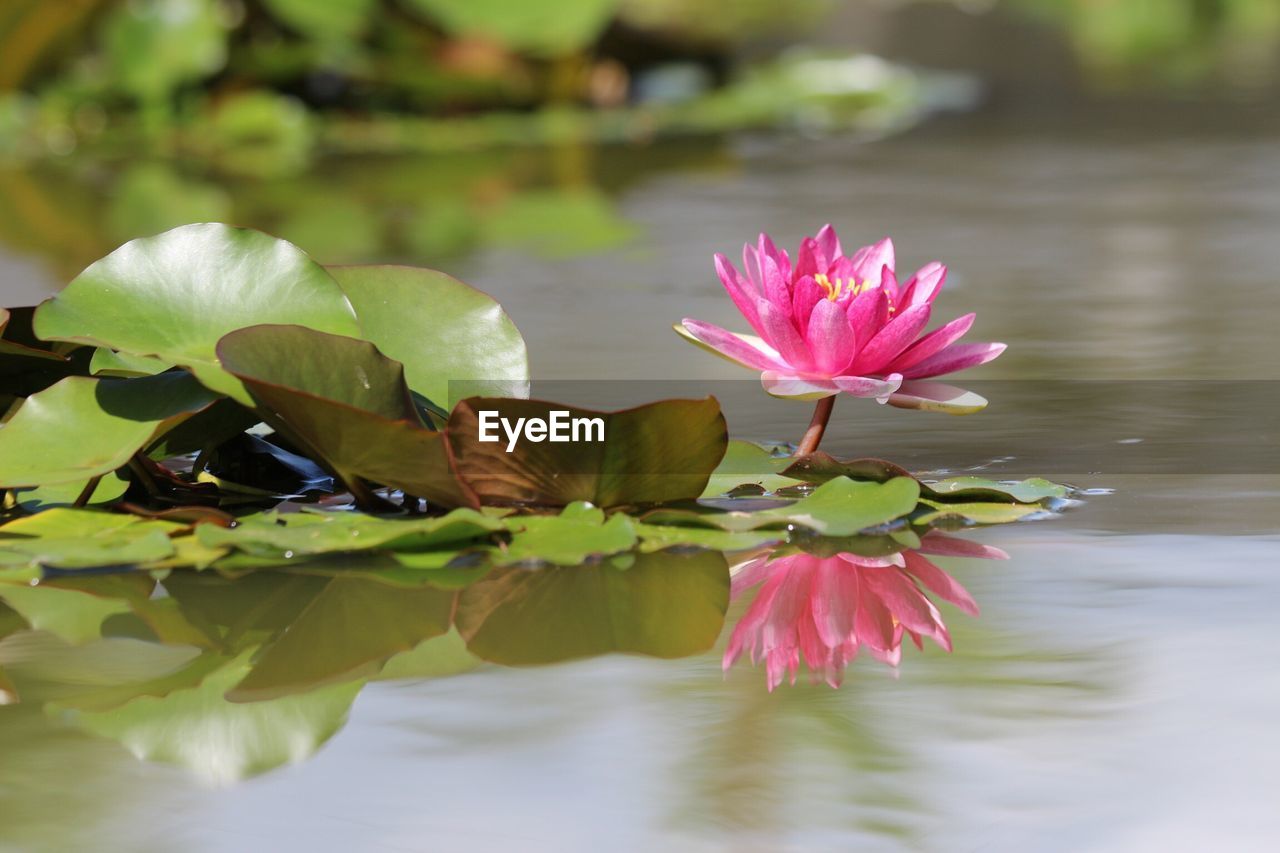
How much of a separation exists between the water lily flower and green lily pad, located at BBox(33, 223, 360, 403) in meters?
0.30

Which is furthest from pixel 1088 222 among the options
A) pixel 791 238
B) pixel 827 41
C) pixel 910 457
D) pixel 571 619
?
pixel 827 41

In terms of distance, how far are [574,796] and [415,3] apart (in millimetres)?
5147

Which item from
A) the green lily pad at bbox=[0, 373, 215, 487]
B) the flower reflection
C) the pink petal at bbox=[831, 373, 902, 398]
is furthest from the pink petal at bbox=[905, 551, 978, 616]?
the green lily pad at bbox=[0, 373, 215, 487]

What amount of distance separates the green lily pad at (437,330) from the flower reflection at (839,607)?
0.90 ft

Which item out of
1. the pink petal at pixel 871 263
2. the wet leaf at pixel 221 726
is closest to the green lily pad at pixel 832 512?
the pink petal at pixel 871 263

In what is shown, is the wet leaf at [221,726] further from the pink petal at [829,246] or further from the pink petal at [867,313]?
the pink petal at [829,246]

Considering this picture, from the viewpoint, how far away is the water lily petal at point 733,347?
145cm

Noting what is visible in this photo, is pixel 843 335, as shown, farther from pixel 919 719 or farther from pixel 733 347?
pixel 919 719

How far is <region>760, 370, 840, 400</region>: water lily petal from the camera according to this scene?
1.39 meters

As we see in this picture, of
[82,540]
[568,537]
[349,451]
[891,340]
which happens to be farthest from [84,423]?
[891,340]

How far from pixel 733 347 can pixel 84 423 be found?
0.51 m

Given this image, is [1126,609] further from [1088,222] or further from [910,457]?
[1088,222]

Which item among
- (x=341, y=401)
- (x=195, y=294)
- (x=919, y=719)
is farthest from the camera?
(x=195, y=294)

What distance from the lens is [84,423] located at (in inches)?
52.4
